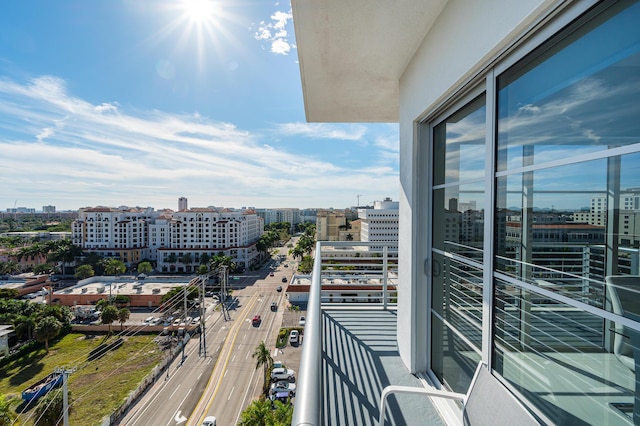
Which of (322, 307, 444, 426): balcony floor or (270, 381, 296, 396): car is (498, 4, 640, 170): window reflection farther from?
(270, 381, 296, 396): car

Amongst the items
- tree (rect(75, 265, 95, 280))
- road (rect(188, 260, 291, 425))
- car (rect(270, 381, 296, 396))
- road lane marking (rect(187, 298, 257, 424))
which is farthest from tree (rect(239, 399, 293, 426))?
tree (rect(75, 265, 95, 280))

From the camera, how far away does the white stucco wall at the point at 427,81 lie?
1184 millimetres

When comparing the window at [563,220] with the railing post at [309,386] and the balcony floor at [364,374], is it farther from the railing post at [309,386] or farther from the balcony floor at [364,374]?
the railing post at [309,386]

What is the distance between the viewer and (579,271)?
0.98 meters

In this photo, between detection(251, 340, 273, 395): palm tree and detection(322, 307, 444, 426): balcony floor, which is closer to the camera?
detection(322, 307, 444, 426): balcony floor

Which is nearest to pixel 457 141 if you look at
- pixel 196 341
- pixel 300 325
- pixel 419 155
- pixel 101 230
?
pixel 419 155

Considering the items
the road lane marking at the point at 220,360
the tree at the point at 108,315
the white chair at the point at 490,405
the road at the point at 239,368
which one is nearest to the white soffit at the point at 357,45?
the white chair at the point at 490,405

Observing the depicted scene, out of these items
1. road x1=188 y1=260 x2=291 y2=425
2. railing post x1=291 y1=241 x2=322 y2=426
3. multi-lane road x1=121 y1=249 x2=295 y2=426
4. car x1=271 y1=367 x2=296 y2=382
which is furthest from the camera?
car x1=271 y1=367 x2=296 y2=382

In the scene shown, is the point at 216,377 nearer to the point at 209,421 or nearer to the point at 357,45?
the point at 209,421

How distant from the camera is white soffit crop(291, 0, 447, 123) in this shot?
5.43 feet

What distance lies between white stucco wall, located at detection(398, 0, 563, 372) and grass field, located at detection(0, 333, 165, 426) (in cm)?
1486

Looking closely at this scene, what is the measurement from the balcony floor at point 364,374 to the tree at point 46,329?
2166 cm

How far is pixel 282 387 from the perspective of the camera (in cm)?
1266

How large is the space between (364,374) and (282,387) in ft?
41.4
